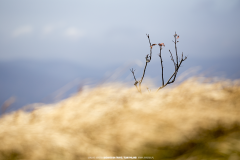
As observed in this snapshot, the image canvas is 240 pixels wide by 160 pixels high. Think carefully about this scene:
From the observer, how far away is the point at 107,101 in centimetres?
134

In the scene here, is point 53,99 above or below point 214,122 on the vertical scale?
above

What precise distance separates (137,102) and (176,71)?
2.20 meters

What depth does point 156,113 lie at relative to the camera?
3.44ft

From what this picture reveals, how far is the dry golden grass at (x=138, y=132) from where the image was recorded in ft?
2.64

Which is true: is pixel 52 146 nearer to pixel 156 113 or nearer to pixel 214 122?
pixel 156 113

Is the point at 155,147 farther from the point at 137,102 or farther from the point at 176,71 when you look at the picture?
the point at 176,71

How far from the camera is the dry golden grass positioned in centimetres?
81

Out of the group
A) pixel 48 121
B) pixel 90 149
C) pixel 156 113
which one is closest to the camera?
pixel 90 149

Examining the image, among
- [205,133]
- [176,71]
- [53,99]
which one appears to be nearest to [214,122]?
[205,133]

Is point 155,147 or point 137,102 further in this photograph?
point 137,102

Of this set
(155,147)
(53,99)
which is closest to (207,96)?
(155,147)

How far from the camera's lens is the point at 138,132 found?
0.88 m

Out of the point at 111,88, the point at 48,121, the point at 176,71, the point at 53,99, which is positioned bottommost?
the point at 48,121

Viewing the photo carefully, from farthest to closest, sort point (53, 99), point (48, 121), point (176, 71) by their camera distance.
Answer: point (176, 71) → point (53, 99) → point (48, 121)
